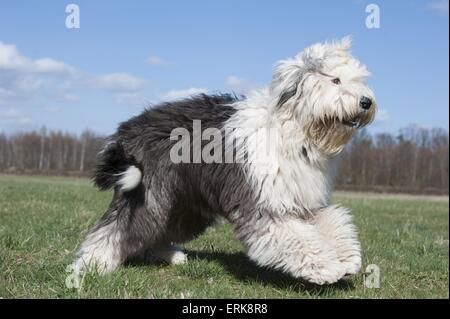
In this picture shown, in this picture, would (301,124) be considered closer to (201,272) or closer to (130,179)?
(130,179)

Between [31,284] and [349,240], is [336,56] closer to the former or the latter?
[349,240]

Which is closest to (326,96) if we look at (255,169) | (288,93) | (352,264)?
(288,93)

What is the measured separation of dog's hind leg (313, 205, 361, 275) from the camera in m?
4.46

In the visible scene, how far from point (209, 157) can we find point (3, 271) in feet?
6.46

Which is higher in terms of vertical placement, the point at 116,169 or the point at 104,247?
the point at 116,169

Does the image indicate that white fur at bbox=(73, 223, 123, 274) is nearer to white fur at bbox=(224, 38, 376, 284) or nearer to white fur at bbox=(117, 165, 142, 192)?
white fur at bbox=(117, 165, 142, 192)

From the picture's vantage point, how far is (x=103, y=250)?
16.5ft

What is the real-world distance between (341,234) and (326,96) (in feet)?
3.69

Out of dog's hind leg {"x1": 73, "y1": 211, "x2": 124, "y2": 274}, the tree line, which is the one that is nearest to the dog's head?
dog's hind leg {"x1": 73, "y1": 211, "x2": 124, "y2": 274}

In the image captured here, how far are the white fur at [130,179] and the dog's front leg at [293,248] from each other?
103cm

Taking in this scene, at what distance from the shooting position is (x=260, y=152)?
4.60 m

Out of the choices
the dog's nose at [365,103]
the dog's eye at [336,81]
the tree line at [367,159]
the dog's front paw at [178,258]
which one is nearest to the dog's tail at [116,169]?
the dog's front paw at [178,258]

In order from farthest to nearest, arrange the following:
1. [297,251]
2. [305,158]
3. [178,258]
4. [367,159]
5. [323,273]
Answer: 1. [367,159]
2. [178,258]
3. [305,158]
4. [297,251]
5. [323,273]

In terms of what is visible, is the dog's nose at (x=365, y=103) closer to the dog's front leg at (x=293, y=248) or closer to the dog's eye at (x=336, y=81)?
the dog's eye at (x=336, y=81)
